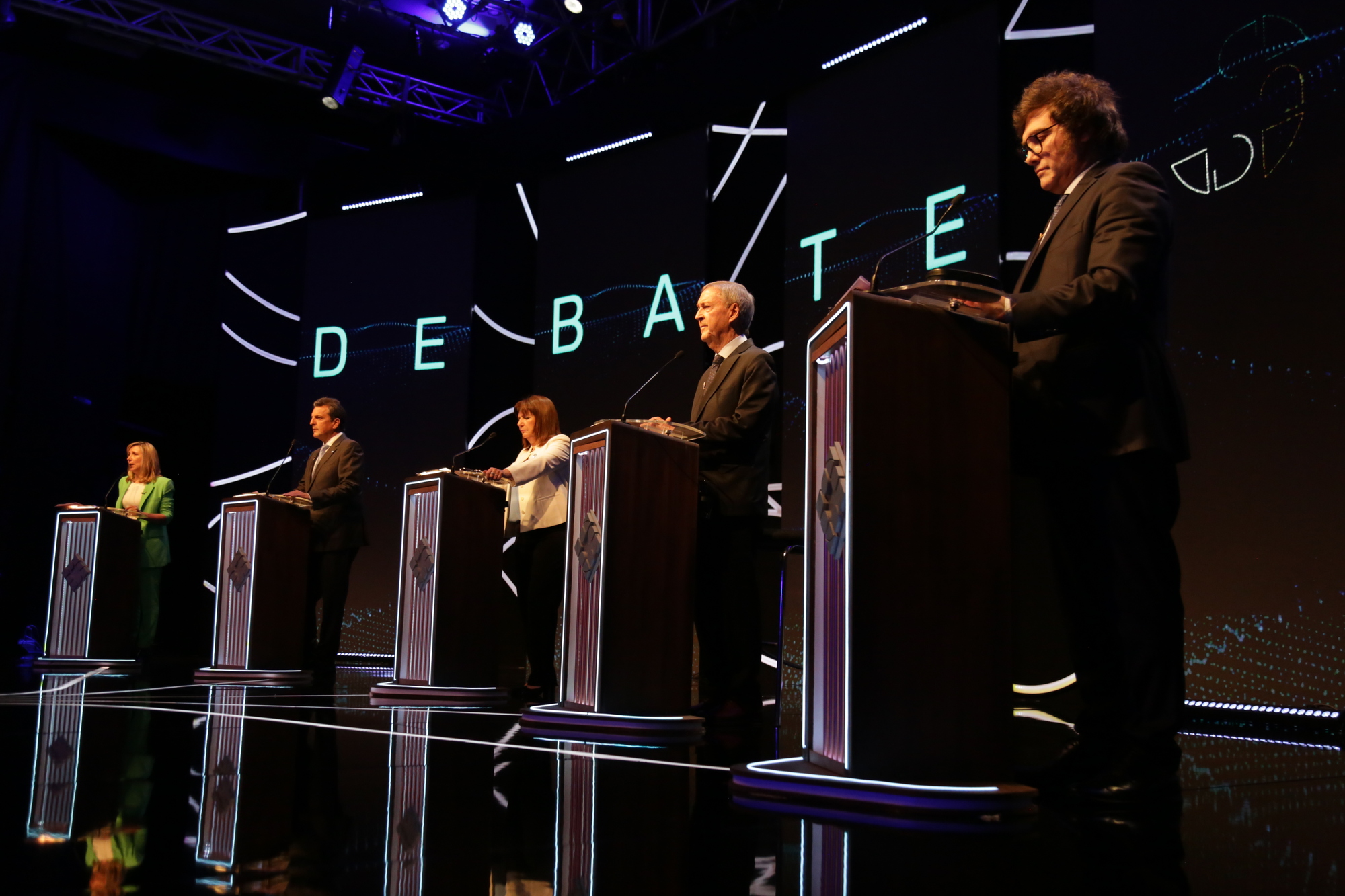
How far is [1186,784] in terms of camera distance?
196 centimetres

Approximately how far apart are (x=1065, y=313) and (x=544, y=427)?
10.1 feet

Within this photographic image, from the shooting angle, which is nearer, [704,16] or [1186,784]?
[1186,784]

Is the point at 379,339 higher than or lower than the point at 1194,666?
higher

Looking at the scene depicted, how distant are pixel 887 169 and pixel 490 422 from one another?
348 cm

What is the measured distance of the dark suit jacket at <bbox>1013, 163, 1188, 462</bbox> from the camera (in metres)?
1.81

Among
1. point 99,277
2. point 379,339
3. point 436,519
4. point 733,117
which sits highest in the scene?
point 733,117

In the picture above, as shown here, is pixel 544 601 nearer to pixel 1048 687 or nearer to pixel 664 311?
pixel 1048 687

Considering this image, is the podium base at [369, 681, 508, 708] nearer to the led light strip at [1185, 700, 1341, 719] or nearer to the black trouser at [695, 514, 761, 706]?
the black trouser at [695, 514, 761, 706]

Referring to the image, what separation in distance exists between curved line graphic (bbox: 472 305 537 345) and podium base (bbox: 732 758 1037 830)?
593cm

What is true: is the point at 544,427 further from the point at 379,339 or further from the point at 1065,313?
the point at 379,339

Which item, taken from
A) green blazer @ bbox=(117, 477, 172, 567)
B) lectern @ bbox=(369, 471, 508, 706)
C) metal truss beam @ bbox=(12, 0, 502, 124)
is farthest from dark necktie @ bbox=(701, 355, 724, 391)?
metal truss beam @ bbox=(12, 0, 502, 124)

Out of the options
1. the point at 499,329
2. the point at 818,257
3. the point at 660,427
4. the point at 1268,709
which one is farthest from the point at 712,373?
the point at 499,329

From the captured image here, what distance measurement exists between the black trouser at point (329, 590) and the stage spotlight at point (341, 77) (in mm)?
3814

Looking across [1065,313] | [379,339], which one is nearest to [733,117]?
[379,339]
